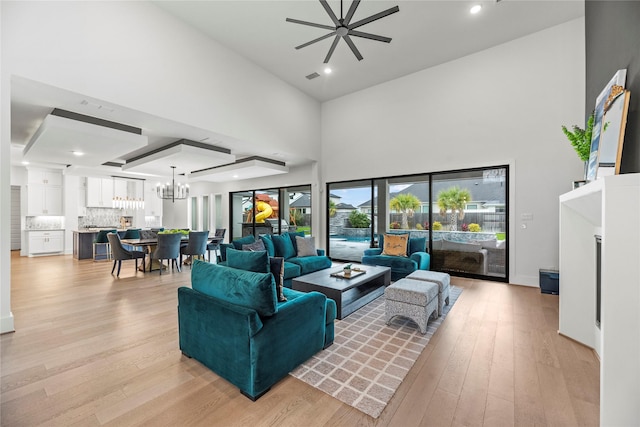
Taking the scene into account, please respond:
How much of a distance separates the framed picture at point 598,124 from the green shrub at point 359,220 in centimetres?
454

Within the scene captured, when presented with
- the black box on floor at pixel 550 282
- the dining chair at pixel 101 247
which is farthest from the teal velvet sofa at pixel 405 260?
the dining chair at pixel 101 247

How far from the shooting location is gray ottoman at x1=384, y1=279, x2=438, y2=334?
289 cm

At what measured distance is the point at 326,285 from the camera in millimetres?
3357

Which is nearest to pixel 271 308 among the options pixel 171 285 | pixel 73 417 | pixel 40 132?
pixel 73 417

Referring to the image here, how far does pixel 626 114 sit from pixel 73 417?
15.5 ft

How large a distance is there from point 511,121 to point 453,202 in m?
1.82

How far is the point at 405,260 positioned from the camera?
16.4ft

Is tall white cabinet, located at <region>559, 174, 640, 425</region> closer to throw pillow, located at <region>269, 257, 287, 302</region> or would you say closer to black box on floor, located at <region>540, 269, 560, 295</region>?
throw pillow, located at <region>269, 257, 287, 302</region>

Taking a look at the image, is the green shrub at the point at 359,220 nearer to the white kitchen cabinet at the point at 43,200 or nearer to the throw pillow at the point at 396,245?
the throw pillow at the point at 396,245

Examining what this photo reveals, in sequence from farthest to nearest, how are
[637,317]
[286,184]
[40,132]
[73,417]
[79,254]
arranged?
[286,184] < [79,254] < [40,132] < [73,417] < [637,317]

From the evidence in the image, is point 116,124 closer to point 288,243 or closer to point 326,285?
point 288,243

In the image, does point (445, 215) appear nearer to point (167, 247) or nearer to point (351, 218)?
point (351, 218)

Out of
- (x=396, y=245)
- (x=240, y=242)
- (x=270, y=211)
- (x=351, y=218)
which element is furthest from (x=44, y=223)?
(x=396, y=245)

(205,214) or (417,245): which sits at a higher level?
(205,214)
